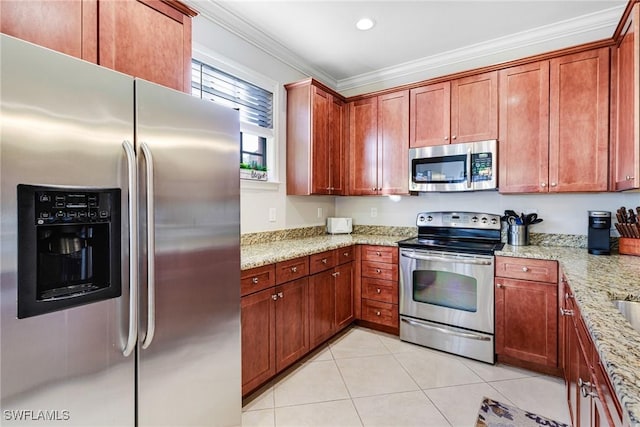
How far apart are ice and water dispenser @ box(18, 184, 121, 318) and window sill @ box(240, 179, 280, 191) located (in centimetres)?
163

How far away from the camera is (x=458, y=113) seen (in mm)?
2996

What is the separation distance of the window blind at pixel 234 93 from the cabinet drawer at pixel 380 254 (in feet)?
5.04

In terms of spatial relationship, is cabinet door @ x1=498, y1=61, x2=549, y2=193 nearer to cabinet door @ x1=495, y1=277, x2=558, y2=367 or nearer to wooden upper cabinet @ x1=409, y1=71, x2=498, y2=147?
wooden upper cabinet @ x1=409, y1=71, x2=498, y2=147

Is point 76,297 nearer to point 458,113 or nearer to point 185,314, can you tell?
point 185,314

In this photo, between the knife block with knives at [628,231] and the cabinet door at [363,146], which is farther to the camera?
the cabinet door at [363,146]

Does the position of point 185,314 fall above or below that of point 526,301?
→ above

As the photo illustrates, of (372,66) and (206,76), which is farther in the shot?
(372,66)

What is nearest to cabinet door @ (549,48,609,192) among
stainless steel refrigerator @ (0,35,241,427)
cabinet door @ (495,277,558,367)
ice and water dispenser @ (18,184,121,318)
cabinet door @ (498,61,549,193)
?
cabinet door @ (498,61,549,193)

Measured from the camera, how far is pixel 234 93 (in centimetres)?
279

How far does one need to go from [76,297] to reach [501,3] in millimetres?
3208

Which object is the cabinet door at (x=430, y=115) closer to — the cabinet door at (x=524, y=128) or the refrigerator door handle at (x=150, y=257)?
the cabinet door at (x=524, y=128)

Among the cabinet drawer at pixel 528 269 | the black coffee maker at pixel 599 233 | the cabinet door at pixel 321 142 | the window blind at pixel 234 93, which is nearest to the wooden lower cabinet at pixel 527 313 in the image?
the cabinet drawer at pixel 528 269

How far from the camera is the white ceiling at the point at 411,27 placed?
8.15 ft

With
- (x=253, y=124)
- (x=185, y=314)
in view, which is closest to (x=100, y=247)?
(x=185, y=314)
